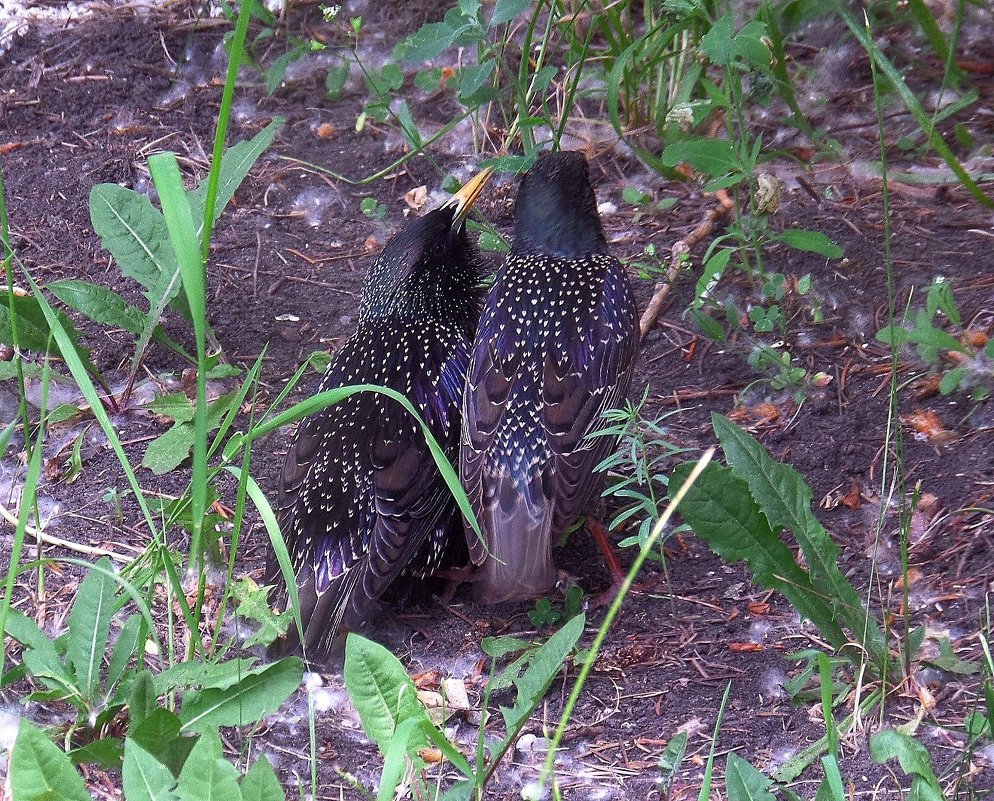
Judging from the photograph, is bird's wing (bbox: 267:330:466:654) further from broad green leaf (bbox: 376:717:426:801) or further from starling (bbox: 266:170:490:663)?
broad green leaf (bbox: 376:717:426:801)

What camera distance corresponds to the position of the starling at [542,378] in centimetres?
320

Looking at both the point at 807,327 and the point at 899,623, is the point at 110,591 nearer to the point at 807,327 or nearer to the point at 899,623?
the point at 899,623

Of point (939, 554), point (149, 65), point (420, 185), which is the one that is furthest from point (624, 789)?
point (149, 65)

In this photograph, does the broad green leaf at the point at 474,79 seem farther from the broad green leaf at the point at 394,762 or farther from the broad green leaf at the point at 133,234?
the broad green leaf at the point at 394,762

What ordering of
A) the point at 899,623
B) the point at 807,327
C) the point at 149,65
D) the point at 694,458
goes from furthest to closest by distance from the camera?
the point at 149,65, the point at 807,327, the point at 694,458, the point at 899,623

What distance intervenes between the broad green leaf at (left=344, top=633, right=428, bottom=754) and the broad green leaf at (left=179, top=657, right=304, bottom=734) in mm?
187

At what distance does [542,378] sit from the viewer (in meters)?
3.39

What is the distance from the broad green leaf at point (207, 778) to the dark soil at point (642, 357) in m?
0.58

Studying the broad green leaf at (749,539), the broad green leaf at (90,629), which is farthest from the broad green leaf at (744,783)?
the broad green leaf at (90,629)

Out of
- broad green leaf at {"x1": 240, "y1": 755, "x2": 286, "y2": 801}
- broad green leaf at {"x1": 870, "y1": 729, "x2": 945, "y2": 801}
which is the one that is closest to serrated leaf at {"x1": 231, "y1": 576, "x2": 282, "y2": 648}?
broad green leaf at {"x1": 240, "y1": 755, "x2": 286, "y2": 801}

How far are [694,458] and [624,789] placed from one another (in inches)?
48.9

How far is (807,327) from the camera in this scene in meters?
3.95

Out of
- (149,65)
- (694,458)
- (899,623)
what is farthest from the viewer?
(149,65)

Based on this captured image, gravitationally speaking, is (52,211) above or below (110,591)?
above
